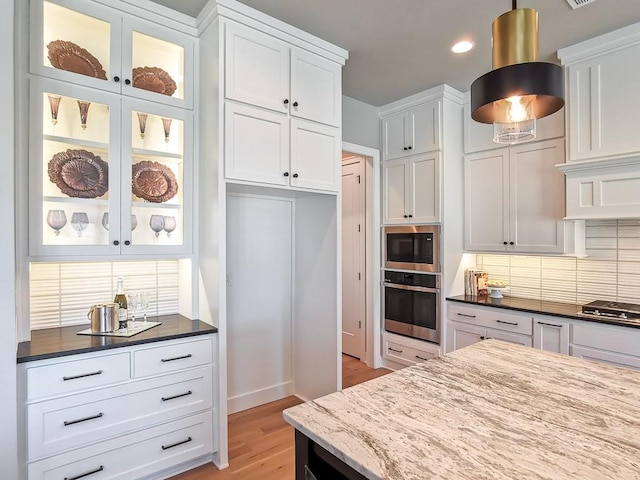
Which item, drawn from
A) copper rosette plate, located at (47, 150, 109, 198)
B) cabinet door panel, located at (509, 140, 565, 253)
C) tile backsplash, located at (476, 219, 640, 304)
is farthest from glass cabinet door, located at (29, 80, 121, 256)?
tile backsplash, located at (476, 219, 640, 304)

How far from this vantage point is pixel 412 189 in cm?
365

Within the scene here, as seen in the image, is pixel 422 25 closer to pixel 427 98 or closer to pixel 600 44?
pixel 427 98

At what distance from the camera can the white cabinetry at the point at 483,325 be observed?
295 centimetres

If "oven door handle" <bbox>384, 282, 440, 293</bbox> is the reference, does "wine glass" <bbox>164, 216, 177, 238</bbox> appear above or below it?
above

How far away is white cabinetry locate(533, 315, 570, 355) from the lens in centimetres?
269

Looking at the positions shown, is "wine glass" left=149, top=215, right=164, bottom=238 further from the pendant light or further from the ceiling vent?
the ceiling vent

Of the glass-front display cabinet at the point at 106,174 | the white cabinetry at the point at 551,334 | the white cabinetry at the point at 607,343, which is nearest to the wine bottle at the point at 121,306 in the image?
the glass-front display cabinet at the point at 106,174

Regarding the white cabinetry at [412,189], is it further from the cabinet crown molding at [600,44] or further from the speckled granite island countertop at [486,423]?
the speckled granite island countertop at [486,423]

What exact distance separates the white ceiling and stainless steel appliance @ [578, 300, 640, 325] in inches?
76.5

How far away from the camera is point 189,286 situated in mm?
2494

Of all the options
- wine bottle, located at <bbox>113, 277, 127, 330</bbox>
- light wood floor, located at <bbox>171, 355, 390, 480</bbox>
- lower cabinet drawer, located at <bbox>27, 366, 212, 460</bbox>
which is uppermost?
wine bottle, located at <bbox>113, 277, 127, 330</bbox>

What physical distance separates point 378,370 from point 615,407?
2919 millimetres

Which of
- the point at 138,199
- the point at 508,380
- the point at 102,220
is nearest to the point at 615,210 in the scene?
the point at 508,380

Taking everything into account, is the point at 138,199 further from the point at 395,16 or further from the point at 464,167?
the point at 464,167
